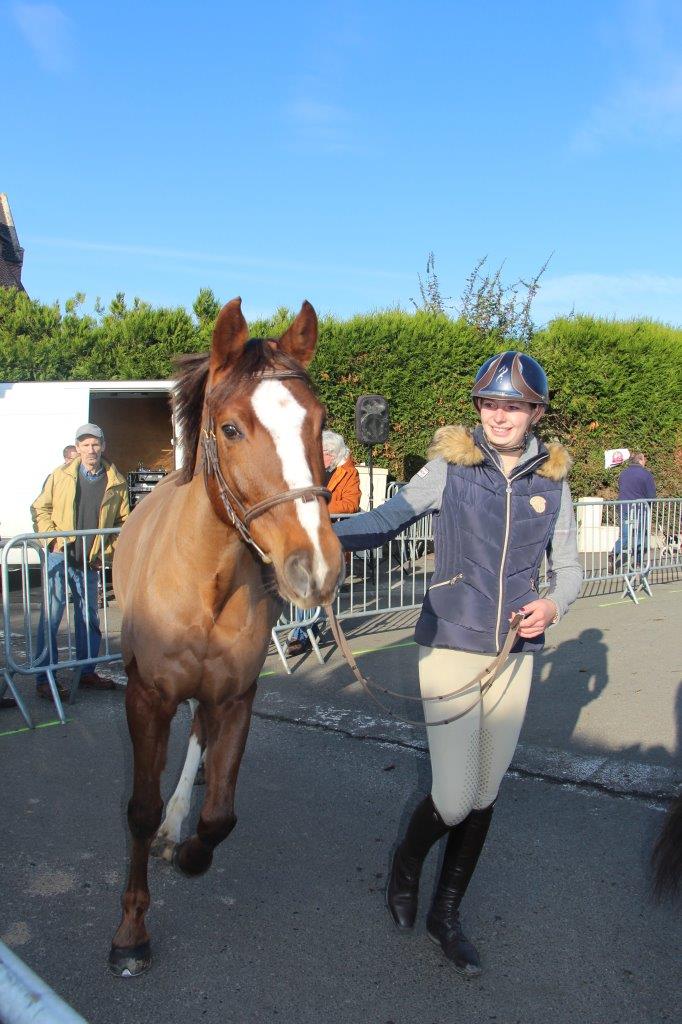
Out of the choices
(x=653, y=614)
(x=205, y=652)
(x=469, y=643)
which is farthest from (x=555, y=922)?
(x=653, y=614)

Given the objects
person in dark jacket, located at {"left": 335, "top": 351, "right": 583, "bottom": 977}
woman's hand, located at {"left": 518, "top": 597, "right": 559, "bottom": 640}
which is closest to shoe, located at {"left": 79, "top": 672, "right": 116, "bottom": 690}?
person in dark jacket, located at {"left": 335, "top": 351, "right": 583, "bottom": 977}

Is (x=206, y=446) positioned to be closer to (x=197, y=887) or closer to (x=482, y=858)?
(x=197, y=887)

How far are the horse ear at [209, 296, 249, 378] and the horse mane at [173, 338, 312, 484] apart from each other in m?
0.03

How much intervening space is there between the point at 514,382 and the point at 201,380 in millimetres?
1073

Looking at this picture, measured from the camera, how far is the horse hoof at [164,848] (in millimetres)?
3736

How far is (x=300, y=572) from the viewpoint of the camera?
2.19 m

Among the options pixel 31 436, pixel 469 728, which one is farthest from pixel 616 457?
pixel 469 728

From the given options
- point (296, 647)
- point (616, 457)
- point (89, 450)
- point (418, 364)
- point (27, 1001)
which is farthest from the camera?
point (418, 364)

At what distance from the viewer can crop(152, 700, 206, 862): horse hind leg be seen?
12.4 ft

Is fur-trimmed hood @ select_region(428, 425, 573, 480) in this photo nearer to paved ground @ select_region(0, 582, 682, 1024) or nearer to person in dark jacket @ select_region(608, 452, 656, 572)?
paved ground @ select_region(0, 582, 682, 1024)

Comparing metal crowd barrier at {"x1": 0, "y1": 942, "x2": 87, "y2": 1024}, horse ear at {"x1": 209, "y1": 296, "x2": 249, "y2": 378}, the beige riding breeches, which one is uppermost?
horse ear at {"x1": 209, "y1": 296, "x2": 249, "y2": 378}

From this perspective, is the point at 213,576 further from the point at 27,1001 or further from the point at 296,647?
the point at 296,647

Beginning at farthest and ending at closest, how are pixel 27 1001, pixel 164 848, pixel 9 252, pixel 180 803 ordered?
pixel 9 252
pixel 180 803
pixel 164 848
pixel 27 1001

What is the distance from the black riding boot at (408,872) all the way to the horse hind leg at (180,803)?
3.72ft
